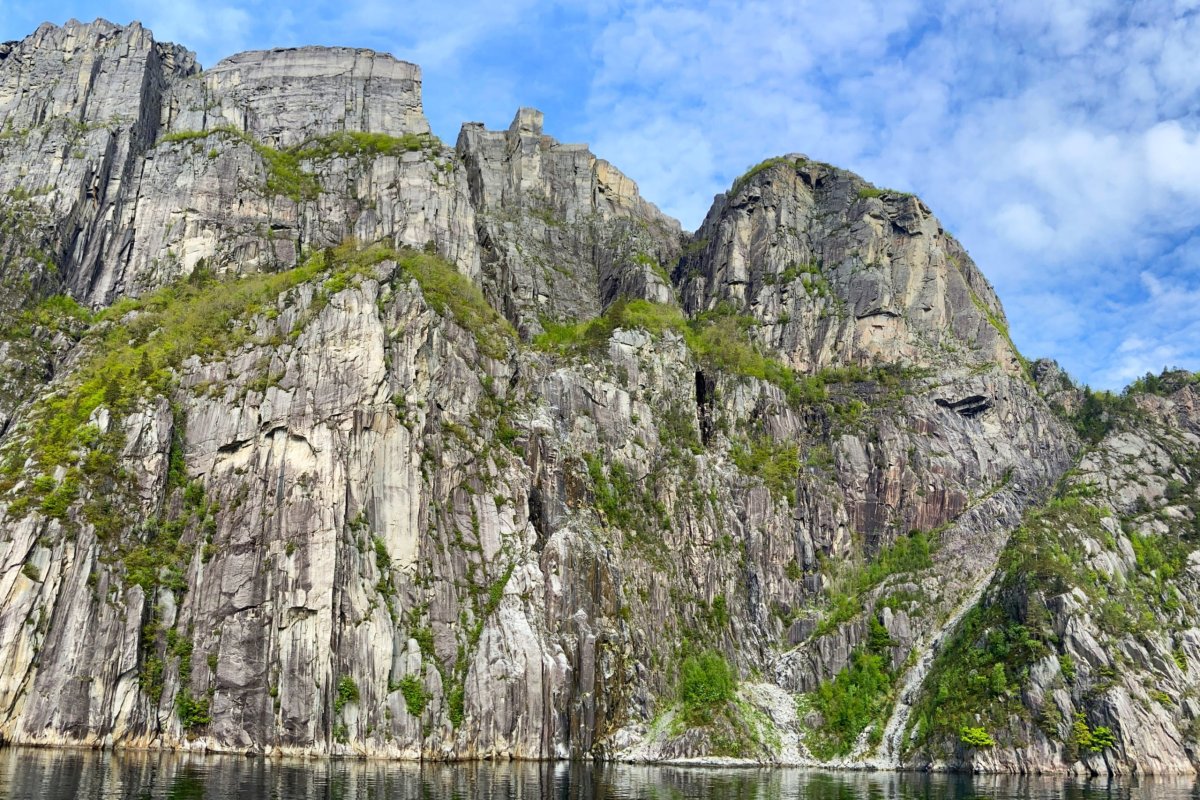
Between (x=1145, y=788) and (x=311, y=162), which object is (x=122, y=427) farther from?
(x=1145, y=788)

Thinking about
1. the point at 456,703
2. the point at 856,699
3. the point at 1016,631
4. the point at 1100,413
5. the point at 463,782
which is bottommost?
the point at 463,782

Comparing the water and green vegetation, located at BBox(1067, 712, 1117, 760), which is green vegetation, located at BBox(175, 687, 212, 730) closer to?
the water

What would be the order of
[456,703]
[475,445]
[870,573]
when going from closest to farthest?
1. [456,703]
2. [475,445]
3. [870,573]

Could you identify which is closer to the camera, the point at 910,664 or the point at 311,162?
the point at 910,664

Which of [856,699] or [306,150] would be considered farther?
[306,150]

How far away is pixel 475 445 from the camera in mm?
103812

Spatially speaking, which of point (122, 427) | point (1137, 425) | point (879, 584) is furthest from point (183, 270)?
point (1137, 425)

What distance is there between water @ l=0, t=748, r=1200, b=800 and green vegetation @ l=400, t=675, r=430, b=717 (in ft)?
23.5

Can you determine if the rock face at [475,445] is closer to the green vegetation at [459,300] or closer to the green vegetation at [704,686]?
the green vegetation at [704,686]

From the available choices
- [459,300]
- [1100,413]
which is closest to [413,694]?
[459,300]

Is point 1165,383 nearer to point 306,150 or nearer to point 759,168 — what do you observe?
point 759,168

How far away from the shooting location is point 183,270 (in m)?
120

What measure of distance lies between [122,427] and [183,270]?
31525mm

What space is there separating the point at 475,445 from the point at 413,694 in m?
27.4
